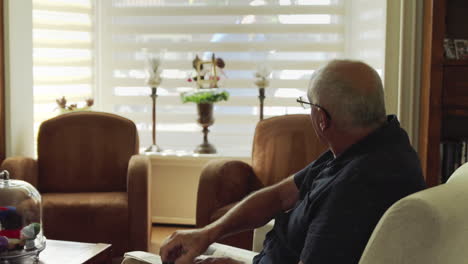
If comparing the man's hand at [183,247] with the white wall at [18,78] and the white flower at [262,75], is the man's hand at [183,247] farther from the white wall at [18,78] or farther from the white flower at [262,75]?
the white flower at [262,75]

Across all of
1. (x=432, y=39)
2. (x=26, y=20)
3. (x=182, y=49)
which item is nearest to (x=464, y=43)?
(x=432, y=39)

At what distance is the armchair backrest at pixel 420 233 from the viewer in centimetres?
133

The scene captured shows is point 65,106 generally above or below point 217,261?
above

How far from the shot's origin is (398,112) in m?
3.74

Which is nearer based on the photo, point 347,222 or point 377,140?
point 347,222

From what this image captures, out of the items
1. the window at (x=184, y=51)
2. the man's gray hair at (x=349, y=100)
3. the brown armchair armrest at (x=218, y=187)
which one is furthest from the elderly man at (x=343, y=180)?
the window at (x=184, y=51)

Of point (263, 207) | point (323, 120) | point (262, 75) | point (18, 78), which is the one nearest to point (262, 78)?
point (262, 75)

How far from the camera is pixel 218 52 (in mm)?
4621

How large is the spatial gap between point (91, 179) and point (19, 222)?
4.40 ft

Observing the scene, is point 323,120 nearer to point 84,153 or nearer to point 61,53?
point 84,153

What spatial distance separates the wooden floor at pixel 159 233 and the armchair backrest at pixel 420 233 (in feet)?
9.31

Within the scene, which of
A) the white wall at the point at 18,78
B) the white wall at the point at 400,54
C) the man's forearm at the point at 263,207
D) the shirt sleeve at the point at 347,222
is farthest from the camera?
the white wall at the point at 18,78

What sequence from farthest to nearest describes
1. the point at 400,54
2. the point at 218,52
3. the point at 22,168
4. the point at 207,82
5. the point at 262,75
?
1. the point at 218,52
2. the point at 207,82
3. the point at 262,75
4. the point at 400,54
5. the point at 22,168

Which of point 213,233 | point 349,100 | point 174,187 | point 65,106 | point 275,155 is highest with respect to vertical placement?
point 349,100
